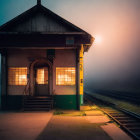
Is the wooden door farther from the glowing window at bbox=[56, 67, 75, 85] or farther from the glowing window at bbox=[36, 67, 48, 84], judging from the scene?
the glowing window at bbox=[56, 67, 75, 85]

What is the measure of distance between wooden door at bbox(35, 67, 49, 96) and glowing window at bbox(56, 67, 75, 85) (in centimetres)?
98

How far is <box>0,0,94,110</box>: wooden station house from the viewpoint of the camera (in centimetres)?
1160

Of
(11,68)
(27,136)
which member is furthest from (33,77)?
(27,136)

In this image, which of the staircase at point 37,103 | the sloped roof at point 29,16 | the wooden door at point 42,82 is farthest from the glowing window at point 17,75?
the sloped roof at point 29,16

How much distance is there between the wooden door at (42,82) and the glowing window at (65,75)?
98 centimetres

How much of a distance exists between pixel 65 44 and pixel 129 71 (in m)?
74.4

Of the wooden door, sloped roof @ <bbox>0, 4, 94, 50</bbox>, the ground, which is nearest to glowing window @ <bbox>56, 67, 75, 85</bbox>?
the wooden door

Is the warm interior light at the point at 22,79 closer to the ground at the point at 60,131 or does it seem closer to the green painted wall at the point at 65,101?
the green painted wall at the point at 65,101

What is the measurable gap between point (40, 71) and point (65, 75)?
2022 millimetres

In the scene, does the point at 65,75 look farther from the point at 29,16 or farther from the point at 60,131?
the point at 60,131

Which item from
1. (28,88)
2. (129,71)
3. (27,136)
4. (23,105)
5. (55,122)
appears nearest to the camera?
(27,136)

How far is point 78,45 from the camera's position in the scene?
35.2 ft

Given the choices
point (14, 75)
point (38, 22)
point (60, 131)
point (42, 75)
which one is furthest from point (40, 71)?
point (60, 131)

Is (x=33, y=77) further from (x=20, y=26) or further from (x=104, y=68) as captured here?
(x=104, y=68)
